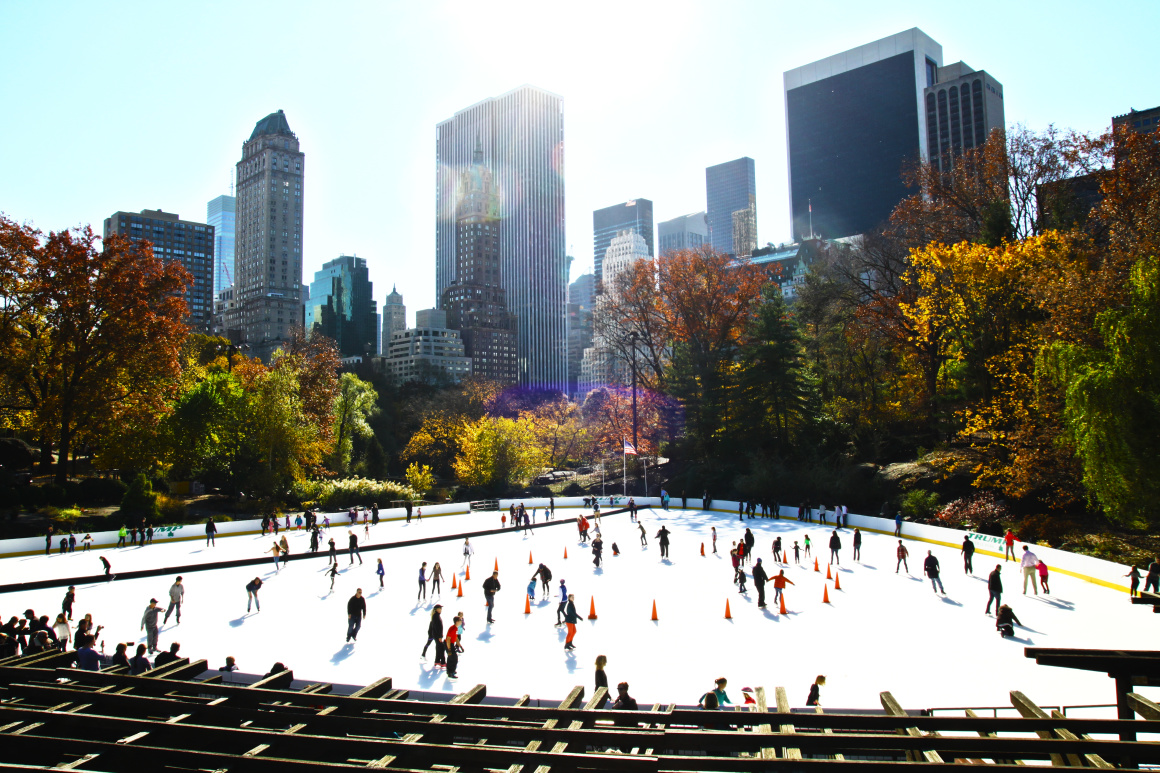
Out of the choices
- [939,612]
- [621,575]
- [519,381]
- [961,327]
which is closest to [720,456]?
[961,327]

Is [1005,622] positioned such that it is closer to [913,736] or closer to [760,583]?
[760,583]

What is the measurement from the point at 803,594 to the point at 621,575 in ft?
20.2

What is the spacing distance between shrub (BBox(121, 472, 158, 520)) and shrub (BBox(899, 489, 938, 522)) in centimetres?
3952

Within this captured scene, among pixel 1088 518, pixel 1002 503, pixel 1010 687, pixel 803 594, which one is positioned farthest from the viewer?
pixel 1002 503

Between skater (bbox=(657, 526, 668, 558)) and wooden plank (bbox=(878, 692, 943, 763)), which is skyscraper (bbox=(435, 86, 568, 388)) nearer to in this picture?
skater (bbox=(657, 526, 668, 558))

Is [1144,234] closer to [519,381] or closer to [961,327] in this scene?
[961,327]

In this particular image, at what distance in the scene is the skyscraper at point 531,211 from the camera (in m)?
184

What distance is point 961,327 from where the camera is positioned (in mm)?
33188

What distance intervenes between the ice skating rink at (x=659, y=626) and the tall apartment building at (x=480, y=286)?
441 feet

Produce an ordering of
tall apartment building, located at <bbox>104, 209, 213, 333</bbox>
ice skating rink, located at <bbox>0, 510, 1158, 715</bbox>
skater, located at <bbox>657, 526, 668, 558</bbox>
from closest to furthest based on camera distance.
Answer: ice skating rink, located at <bbox>0, 510, 1158, 715</bbox> < skater, located at <bbox>657, 526, 668, 558</bbox> < tall apartment building, located at <bbox>104, 209, 213, 333</bbox>

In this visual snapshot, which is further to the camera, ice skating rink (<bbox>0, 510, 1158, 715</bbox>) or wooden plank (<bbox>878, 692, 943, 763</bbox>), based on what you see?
ice skating rink (<bbox>0, 510, 1158, 715</bbox>)

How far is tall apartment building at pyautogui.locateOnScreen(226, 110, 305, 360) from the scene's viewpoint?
555 ft

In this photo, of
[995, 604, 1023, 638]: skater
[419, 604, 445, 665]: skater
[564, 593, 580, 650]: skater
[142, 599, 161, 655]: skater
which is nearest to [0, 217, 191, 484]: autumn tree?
[142, 599, 161, 655]: skater

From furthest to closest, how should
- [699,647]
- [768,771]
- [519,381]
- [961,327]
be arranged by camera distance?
[519,381] < [961,327] < [699,647] < [768,771]
